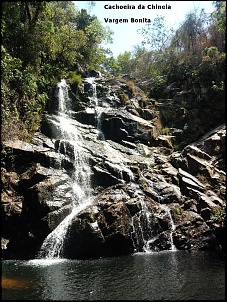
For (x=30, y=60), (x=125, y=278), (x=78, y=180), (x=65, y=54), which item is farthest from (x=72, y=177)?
(x=65, y=54)

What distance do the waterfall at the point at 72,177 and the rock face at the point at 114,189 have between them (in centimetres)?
18

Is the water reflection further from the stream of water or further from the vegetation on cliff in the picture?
the vegetation on cliff

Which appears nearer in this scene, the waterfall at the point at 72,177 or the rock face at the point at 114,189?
the waterfall at the point at 72,177

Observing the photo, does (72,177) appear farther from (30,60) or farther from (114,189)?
(30,60)

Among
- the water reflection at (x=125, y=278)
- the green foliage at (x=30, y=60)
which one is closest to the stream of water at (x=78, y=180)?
the water reflection at (x=125, y=278)

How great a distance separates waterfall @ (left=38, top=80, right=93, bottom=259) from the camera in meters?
15.8

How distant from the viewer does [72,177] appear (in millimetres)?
20094

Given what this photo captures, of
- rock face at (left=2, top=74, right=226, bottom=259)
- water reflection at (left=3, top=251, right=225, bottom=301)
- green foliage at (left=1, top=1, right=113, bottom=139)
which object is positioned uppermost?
green foliage at (left=1, top=1, right=113, bottom=139)

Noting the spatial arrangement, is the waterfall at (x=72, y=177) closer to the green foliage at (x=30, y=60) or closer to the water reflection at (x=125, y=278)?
the water reflection at (x=125, y=278)

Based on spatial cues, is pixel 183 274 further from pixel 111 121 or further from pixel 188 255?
pixel 111 121

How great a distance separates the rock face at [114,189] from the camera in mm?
15961

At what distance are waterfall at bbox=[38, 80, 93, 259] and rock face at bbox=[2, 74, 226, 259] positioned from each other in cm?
18

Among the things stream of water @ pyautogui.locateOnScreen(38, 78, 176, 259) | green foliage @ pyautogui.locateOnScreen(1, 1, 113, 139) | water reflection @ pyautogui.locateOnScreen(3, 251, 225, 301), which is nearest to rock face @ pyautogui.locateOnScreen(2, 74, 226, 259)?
stream of water @ pyautogui.locateOnScreen(38, 78, 176, 259)

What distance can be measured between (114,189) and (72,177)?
10.5 ft
